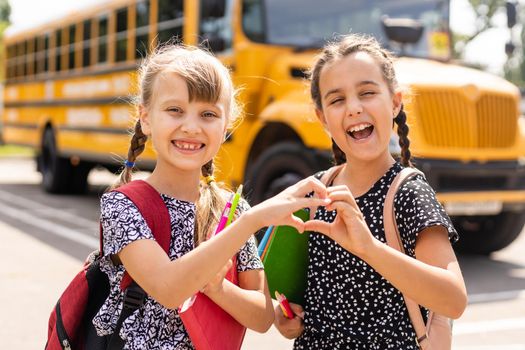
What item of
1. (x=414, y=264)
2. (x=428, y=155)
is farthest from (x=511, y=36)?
(x=414, y=264)

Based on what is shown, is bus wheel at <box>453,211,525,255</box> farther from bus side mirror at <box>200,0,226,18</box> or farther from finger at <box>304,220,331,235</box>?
finger at <box>304,220,331,235</box>

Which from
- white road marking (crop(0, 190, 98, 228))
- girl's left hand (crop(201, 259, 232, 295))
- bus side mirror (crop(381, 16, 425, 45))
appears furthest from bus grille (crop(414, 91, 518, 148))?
girl's left hand (crop(201, 259, 232, 295))

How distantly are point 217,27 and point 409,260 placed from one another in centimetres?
557

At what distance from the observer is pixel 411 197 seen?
67.9 inches

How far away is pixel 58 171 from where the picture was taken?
11.5 meters

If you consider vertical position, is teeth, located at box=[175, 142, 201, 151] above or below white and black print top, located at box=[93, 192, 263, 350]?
above

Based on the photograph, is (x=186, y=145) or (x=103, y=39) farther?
(x=103, y=39)

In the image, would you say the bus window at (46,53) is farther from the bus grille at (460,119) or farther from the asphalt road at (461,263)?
A: the bus grille at (460,119)

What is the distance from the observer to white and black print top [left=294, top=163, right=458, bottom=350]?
5.70ft

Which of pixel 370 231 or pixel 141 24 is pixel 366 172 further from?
pixel 141 24

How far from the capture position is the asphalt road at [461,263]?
14.0ft

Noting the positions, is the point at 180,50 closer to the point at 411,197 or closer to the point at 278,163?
the point at 411,197

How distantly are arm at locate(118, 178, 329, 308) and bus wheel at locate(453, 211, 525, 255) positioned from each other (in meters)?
5.15

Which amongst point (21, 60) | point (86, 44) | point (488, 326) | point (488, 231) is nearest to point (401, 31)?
point (488, 231)
